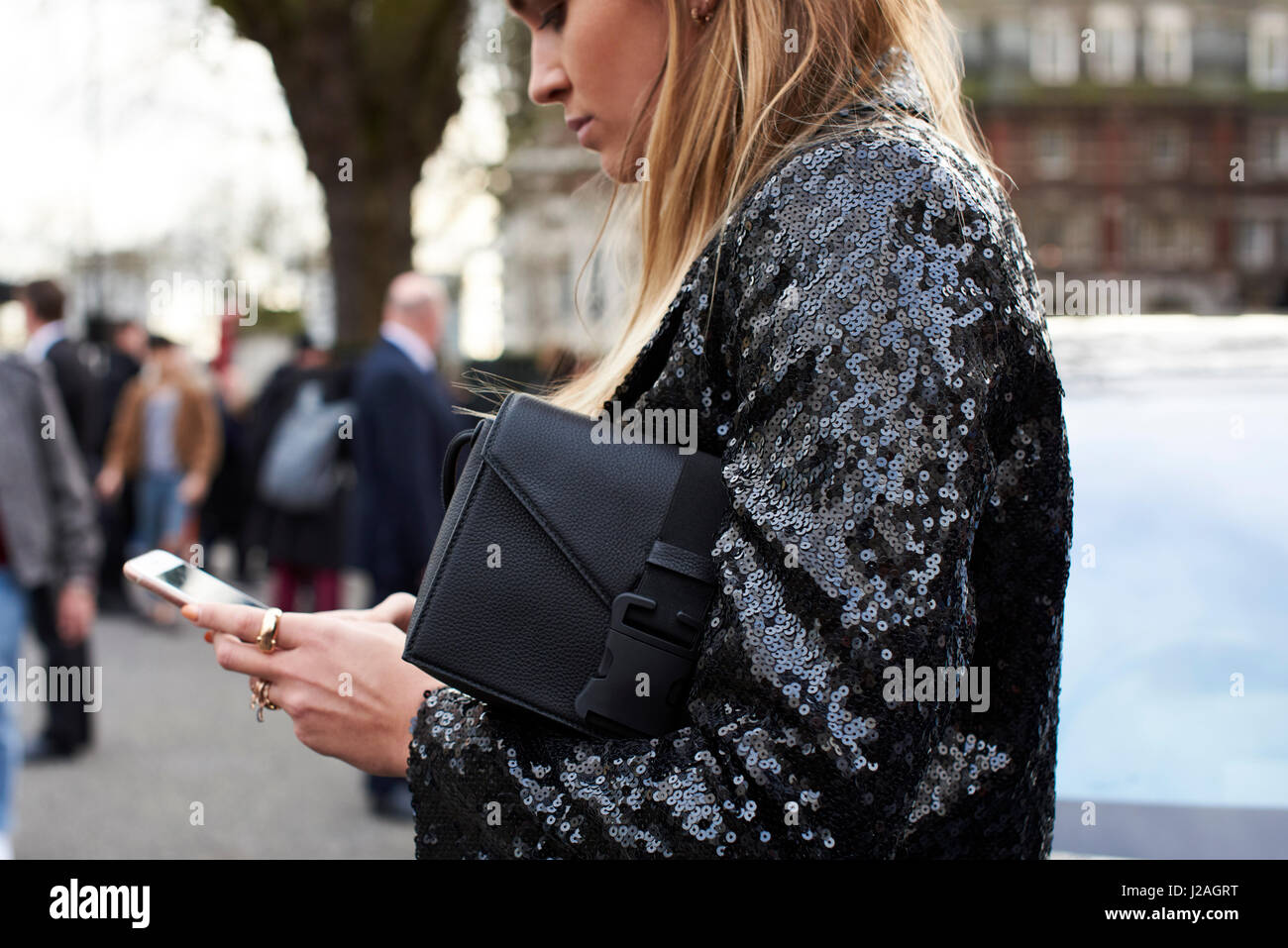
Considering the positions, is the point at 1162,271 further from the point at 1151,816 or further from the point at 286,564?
the point at 1151,816

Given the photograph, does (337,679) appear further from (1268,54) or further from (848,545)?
(1268,54)

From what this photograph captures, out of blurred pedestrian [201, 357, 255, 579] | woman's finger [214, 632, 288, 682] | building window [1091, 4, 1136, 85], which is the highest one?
building window [1091, 4, 1136, 85]

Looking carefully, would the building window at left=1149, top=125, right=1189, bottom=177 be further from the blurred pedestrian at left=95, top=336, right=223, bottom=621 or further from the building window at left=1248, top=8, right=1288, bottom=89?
the blurred pedestrian at left=95, top=336, right=223, bottom=621

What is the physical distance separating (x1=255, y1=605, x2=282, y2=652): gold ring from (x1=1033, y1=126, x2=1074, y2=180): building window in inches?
1455

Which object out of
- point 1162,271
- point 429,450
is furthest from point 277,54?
point 1162,271

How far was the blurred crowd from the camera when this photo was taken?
5207 mm

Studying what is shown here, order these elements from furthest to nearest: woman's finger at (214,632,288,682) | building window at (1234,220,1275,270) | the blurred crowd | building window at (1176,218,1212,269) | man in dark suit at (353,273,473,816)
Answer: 1. building window at (1234,220,1275,270)
2. building window at (1176,218,1212,269)
3. man in dark suit at (353,273,473,816)
4. the blurred crowd
5. woman's finger at (214,632,288,682)

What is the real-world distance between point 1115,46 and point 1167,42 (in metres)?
1.61

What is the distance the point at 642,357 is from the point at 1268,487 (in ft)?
5.90

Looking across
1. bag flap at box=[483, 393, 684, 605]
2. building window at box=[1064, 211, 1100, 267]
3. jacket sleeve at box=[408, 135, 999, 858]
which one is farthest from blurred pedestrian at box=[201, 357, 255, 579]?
building window at box=[1064, 211, 1100, 267]

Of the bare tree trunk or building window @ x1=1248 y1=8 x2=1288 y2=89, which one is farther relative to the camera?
building window @ x1=1248 y1=8 x2=1288 y2=89

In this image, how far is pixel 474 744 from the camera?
46.0 inches

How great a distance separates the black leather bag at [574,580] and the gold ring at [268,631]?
0.23 m

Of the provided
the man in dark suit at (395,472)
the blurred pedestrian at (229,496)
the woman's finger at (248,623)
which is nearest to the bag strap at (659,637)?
the woman's finger at (248,623)
